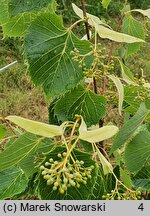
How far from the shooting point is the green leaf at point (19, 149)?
31.5 inches

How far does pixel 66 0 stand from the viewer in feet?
15.9

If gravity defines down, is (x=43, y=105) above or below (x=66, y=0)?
below

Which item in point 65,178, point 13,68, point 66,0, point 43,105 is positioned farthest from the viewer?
point 66,0

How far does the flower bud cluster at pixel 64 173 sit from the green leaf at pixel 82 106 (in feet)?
0.60

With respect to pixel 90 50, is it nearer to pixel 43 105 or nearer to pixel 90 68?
pixel 90 68

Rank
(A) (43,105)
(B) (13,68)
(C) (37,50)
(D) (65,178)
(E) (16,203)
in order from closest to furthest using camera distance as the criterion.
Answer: (D) (65,178) → (E) (16,203) → (C) (37,50) → (A) (43,105) → (B) (13,68)

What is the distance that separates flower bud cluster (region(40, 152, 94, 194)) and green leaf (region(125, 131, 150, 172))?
168 mm

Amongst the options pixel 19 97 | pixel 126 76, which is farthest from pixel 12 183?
pixel 19 97

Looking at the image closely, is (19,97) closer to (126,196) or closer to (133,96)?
Answer: (133,96)

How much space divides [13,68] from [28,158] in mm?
3220

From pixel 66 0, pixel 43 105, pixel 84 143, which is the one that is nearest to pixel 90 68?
pixel 84 143

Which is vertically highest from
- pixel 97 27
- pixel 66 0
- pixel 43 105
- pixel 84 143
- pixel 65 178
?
pixel 97 27

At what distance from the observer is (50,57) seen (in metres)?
→ 0.92

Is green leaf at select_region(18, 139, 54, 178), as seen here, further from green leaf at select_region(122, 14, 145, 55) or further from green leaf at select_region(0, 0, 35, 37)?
green leaf at select_region(122, 14, 145, 55)
